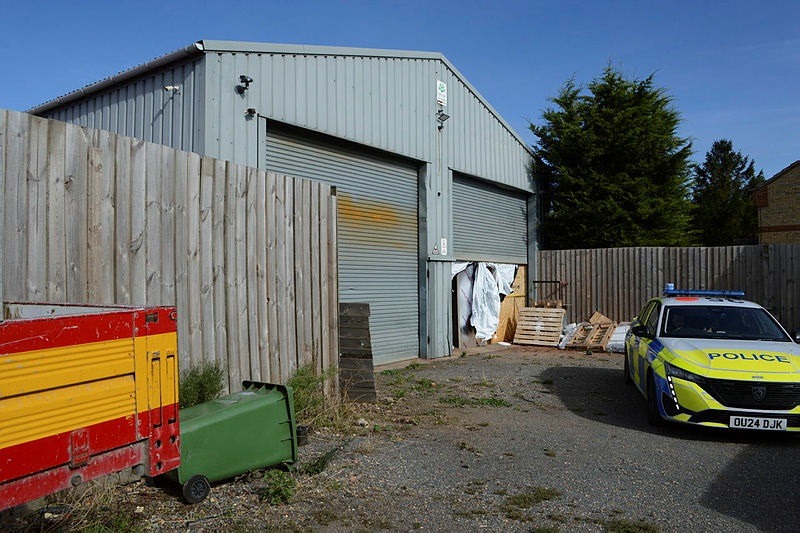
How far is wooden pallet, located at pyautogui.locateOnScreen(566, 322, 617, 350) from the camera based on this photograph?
51.2ft

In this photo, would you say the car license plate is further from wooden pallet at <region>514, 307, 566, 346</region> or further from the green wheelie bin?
wooden pallet at <region>514, 307, 566, 346</region>

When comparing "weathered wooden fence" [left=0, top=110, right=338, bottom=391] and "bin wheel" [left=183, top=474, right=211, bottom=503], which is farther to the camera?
"weathered wooden fence" [left=0, top=110, right=338, bottom=391]

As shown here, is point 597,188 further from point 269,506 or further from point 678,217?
point 269,506

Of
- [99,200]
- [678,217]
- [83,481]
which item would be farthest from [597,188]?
[83,481]

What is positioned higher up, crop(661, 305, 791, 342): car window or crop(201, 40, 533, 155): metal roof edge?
crop(201, 40, 533, 155): metal roof edge

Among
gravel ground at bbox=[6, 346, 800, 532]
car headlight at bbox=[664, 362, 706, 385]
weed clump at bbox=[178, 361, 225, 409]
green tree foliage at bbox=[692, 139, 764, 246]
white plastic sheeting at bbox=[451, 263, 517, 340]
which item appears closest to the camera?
gravel ground at bbox=[6, 346, 800, 532]

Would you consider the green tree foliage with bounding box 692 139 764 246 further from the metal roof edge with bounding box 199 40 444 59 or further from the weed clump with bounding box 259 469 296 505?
the weed clump with bounding box 259 469 296 505

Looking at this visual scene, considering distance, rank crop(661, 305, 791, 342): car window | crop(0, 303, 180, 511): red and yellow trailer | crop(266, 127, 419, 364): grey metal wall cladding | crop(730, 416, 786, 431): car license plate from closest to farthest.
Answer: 1. crop(0, 303, 180, 511): red and yellow trailer
2. crop(730, 416, 786, 431): car license plate
3. crop(661, 305, 791, 342): car window
4. crop(266, 127, 419, 364): grey metal wall cladding

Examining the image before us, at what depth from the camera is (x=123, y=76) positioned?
1004 cm

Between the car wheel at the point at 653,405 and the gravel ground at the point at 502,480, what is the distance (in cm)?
10

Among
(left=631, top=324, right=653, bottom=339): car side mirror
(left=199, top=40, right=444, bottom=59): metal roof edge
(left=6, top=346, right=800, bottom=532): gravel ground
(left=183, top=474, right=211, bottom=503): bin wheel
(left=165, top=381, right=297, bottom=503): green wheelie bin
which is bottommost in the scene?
(left=6, top=346, right=800, bottom=532): gravel ground

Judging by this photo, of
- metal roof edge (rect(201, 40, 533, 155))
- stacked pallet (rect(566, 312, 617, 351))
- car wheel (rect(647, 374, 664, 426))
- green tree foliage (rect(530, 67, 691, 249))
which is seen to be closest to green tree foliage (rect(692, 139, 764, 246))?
green tree foliage (rect(530, 67, 691, 249))

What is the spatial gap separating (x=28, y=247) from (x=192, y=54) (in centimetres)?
543

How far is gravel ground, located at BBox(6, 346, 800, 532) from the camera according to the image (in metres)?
4.36
